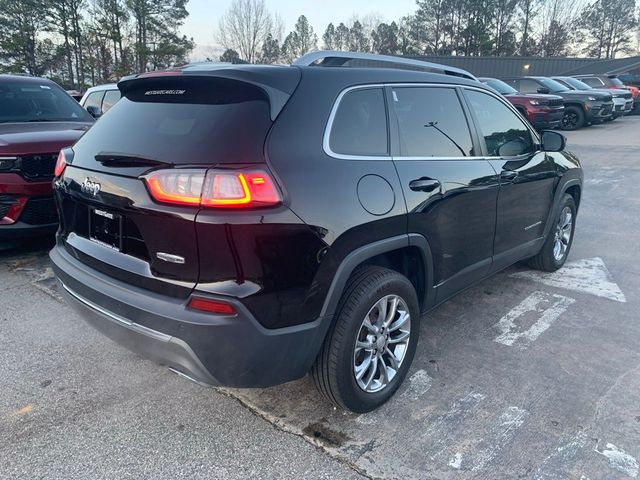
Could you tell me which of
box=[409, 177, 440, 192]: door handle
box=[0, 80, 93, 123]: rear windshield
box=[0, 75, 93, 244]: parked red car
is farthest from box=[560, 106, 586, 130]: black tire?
box=[409, 177, 440, 192]: door handle

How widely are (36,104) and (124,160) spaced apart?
4.71 m

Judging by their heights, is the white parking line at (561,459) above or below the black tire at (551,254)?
below

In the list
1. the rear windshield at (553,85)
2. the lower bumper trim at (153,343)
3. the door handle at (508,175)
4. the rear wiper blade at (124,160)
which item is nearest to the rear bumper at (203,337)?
the lower bumper trim at (153,343)

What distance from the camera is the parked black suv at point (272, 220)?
215 centimetres

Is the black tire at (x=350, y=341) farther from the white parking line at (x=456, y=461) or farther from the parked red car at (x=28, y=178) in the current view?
the parked red car at (x=28, y=178)

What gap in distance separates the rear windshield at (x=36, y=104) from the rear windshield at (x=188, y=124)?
12.7ft

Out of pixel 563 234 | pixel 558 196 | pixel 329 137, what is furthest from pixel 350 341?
pixel 563 234

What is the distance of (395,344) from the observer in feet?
9.68

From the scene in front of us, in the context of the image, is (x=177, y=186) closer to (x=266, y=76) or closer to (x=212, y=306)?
(x=212, y=306)

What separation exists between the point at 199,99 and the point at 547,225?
344 cm

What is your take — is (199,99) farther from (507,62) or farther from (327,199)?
(507,62)

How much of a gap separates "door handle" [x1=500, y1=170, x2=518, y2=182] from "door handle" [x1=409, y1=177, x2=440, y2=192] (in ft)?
3.01

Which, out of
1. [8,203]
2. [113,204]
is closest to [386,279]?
[113,204]

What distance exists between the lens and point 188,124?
7.84ft
